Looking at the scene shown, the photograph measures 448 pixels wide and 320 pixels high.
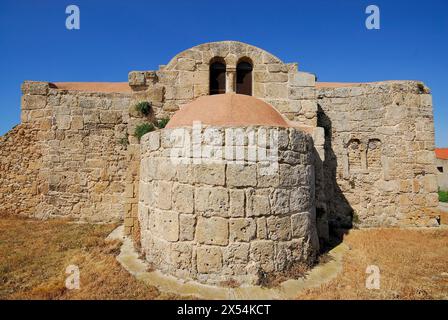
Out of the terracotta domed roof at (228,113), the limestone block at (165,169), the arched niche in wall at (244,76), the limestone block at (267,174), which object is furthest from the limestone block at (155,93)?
the limestone block at (267,174)

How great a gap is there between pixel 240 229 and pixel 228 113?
205cm

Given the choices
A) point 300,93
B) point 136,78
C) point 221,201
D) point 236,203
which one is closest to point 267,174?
point 236,203

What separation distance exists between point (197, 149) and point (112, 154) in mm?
5204

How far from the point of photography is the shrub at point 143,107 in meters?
6.17

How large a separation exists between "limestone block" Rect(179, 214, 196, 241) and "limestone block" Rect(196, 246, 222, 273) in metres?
0.31

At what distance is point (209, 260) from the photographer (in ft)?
11.6

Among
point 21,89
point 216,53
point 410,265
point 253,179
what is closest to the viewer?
point 253,179

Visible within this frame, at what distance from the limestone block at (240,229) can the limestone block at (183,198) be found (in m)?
0.72

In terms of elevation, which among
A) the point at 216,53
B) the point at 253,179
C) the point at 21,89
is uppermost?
the point at 216,53

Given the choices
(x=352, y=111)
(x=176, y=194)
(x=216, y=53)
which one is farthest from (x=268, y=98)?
(x=176, y=194)

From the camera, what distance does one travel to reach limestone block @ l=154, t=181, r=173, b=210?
152 inches

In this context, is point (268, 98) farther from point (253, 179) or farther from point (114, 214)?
point (114, 214)

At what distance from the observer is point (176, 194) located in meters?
3.76

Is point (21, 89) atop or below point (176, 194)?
atop
